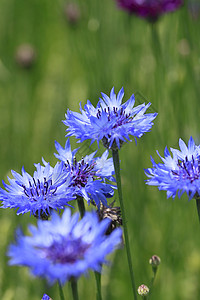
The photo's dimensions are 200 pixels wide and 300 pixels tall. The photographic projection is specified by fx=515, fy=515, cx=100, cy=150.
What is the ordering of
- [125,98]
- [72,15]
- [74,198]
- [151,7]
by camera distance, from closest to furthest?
[74,198], [151,7], [125,98], [72,15]

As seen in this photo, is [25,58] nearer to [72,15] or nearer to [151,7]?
[72,15]

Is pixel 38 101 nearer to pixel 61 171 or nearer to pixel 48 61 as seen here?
pixel 48 61

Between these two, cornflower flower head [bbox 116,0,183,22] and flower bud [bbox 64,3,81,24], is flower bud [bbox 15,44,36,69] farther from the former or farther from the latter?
cornflower flower head [bbox 116,0,183,22]

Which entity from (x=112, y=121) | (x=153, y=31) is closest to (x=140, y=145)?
(x=153, y=31)

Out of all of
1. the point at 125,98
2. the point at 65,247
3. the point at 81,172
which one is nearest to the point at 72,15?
the point at 125,98

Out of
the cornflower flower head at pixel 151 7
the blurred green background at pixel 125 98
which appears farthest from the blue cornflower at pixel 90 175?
the cornflower flower head at pixel 151 7

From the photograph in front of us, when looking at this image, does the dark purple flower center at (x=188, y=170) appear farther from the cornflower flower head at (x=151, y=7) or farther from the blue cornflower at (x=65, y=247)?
the cornflower flower head at (x=151, y=7)
